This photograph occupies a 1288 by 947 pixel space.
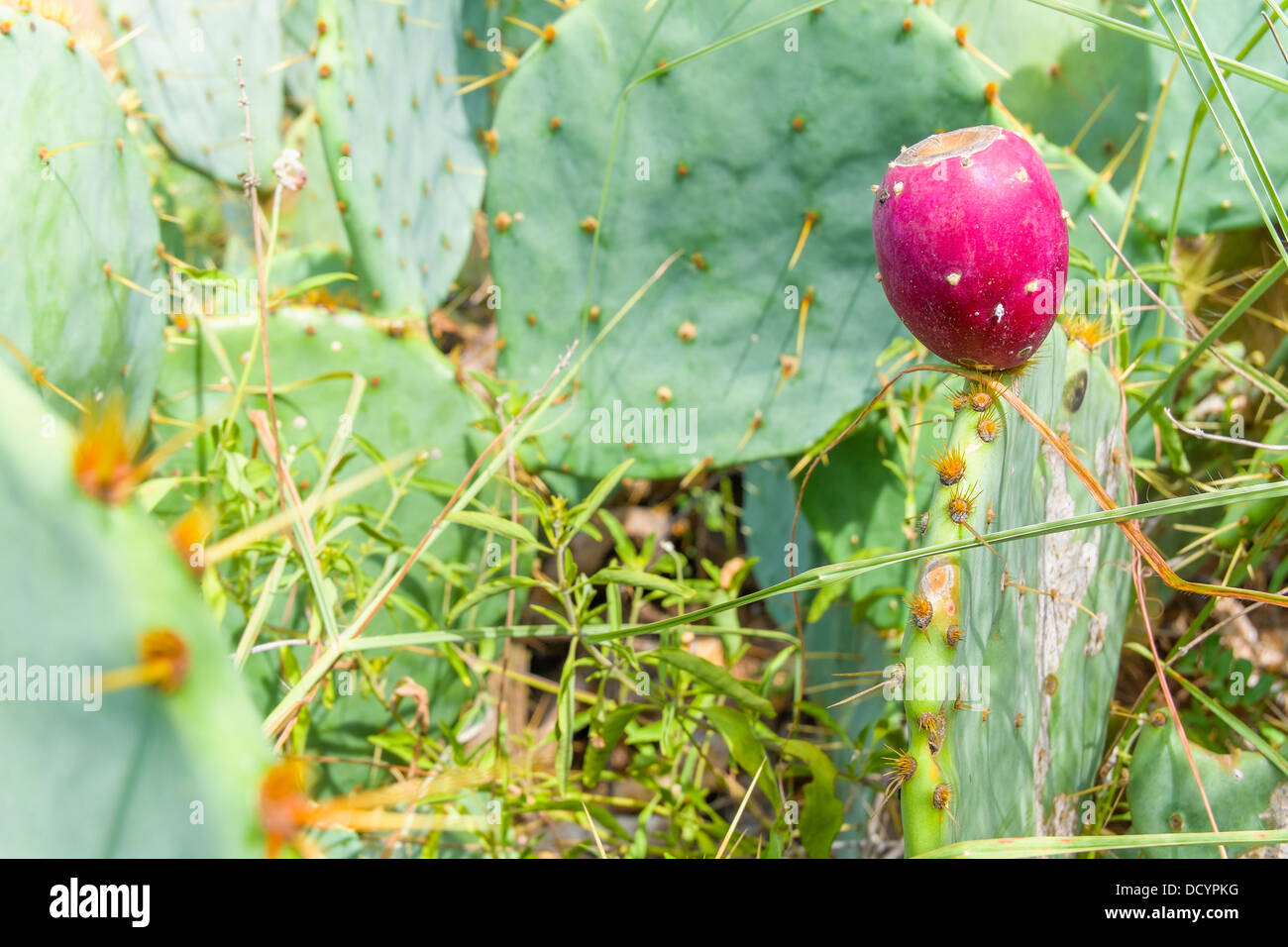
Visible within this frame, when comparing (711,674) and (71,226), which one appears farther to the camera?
(71,226)

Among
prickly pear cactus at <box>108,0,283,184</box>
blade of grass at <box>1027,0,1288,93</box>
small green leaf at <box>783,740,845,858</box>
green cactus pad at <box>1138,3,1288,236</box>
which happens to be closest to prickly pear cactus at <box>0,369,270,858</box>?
small green leaf at <box>783,740,845,858</box>

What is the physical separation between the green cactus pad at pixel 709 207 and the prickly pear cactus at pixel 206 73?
76cm

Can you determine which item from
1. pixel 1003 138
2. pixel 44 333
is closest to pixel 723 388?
pixel 1003 138

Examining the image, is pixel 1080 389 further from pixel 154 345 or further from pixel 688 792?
pixel 154 345

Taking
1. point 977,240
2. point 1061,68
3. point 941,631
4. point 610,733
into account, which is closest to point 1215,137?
point 1061,68

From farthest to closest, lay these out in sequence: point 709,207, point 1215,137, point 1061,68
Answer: point 1061,68 < point 1215,137 < point 709,207

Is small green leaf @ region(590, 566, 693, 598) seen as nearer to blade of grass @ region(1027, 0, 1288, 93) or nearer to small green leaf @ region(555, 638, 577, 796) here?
small green leaf @ region(555, 638, 577, 796)

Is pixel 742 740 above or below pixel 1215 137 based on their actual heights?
below

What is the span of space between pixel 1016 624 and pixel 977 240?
1.04 ft

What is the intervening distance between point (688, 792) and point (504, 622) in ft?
1.14

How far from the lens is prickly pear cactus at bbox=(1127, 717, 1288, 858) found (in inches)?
34.5

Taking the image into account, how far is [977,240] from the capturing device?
2.10 feet

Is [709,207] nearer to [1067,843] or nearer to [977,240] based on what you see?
[977,240]

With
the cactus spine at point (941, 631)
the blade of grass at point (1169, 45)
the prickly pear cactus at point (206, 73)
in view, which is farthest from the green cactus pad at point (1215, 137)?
the prickly pear cactus at point (206, 73)
